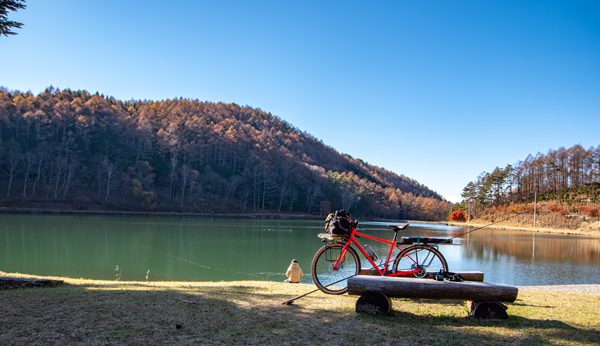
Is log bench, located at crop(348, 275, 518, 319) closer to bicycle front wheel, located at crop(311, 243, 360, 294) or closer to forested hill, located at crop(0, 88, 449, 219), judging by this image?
bicycle front wheel, located at crop(311, 243, 360, 294)

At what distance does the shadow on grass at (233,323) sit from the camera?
14.7ft

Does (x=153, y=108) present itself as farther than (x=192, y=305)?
Yes

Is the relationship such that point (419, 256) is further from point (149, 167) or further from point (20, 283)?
point (149, 167)

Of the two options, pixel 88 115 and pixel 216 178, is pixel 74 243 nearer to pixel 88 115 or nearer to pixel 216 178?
pixel 216 178

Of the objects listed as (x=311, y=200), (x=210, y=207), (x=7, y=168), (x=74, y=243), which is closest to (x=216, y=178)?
(x=210, y=207)

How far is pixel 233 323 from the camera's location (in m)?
5.03

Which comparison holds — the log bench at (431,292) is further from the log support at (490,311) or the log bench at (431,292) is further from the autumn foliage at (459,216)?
the autumn foliage at (459,216)

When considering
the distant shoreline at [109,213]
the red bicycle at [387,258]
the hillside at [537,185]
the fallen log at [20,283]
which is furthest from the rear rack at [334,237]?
the hillside at [537,185]

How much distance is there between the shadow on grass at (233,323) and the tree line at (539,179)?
312 feet

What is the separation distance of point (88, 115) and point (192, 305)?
102 meters

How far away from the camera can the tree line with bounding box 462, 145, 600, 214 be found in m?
92.4

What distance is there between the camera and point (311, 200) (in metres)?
100

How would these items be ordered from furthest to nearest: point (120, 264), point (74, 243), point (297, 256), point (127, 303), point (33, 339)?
point (74, 243) < point (297, 256) < point (120, 264) < point (127, 303) < point (33, 339)

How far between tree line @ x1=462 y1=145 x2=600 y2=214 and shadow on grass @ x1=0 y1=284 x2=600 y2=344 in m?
95.2
